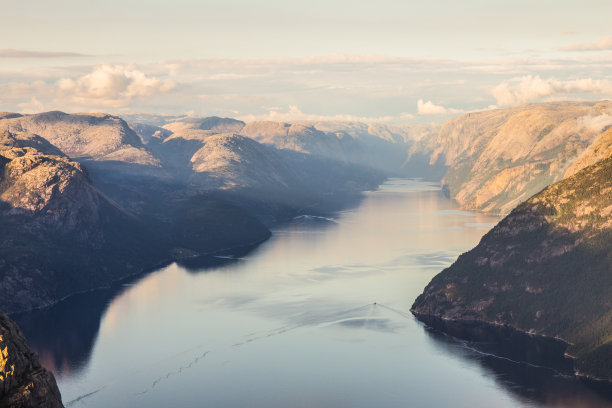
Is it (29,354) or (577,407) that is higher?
(29,354)

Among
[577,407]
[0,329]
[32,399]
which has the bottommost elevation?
[577,407]

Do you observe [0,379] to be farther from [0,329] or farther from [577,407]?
[577,407]

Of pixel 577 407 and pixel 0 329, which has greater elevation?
pixel 0 329

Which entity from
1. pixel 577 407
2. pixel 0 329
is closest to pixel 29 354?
pixel 0 329

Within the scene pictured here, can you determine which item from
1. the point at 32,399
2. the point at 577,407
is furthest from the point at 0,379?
the point at 577,407

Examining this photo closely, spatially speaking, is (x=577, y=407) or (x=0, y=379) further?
(x=577, y=407)

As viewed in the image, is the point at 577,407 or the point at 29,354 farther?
the point at 577,407
